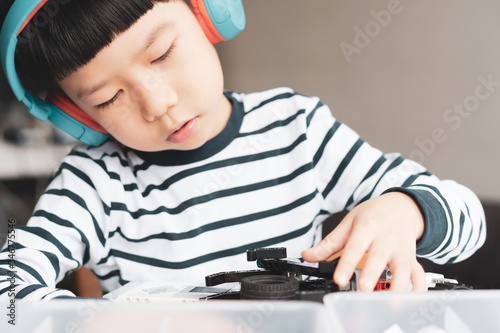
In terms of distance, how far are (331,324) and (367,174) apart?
1.60 feet

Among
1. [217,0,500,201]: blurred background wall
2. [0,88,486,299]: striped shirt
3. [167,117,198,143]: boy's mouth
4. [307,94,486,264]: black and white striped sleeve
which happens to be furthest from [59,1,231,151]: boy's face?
[217,0,500,201]: blurred background wall

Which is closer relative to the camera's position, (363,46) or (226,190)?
(226,190)

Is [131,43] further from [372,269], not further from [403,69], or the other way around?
[403,69]

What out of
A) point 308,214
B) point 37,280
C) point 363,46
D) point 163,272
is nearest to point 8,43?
point 37,280

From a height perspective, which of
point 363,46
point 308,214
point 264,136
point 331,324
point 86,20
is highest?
point 363,46

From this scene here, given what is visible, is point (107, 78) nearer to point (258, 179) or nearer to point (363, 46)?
point (258, 179)

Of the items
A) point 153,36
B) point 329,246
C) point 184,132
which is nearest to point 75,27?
point 153,36

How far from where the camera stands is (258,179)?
87cm

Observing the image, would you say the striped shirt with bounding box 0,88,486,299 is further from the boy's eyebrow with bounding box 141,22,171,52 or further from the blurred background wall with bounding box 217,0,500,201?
the blurred background wall with bounding box 217,0,500,201

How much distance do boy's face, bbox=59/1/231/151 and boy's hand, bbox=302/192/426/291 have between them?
30cm

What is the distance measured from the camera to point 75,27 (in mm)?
649

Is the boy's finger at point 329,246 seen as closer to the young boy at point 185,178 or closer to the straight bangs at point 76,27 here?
the young boy at point 185,178

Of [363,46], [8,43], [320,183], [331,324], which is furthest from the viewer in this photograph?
[363,46]

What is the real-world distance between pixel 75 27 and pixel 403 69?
4.10 feet
